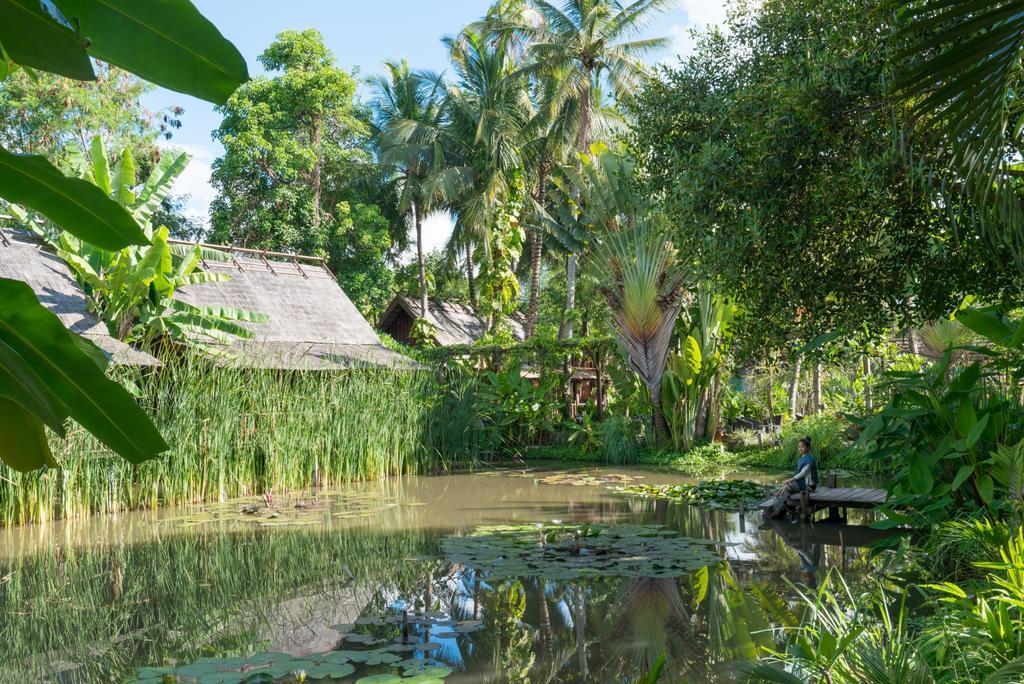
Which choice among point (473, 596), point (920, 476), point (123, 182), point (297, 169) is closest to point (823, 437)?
point (920, 476)

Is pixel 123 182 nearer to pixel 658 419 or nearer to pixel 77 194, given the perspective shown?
pixel 658 419

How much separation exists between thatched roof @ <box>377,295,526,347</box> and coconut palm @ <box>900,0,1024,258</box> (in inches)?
796

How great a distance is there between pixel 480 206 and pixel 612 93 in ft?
15.7

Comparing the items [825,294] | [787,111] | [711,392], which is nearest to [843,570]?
[825,294]

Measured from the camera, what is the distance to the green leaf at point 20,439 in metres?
1.31

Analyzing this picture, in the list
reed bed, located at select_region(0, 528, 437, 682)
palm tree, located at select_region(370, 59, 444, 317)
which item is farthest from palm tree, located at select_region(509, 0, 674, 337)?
reed bed, located at select_region(0, 528, 437, 682)

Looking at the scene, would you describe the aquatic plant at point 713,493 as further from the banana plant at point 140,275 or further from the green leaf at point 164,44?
the green leaf at point 164,44

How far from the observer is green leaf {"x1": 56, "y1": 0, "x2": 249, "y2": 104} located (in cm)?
124

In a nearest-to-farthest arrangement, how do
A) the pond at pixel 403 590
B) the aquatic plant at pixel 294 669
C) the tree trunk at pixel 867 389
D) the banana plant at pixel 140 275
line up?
the aquatic plant at pixel 294 669 → the pond at pixel 403 590 → the banana plant at pixel 140 275 → the tree trunk at pixel 867 389

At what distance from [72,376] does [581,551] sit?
7.28m

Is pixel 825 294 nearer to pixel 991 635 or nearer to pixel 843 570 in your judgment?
pixel 843 570

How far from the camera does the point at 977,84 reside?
3.62 meters

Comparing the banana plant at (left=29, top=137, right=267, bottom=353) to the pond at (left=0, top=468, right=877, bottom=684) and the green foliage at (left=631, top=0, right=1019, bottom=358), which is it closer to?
the pond at (left=0, top=468, right=877, bottom=684)

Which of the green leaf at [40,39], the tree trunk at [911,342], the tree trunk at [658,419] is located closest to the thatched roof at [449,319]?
the tree trunk at [658,419]
